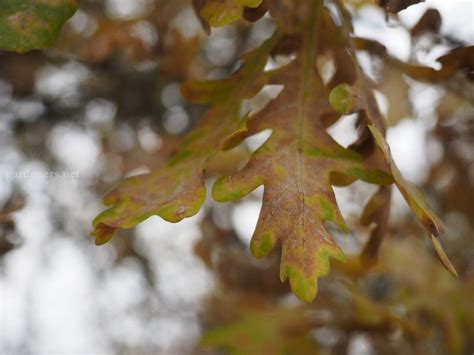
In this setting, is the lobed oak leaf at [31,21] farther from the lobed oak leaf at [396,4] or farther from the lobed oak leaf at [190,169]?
the lobed oak leaf at [396,4]

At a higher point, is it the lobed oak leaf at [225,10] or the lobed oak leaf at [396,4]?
the lobed oak leaf at [396,4]

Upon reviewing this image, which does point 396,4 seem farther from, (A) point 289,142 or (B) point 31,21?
(B) point 31,21

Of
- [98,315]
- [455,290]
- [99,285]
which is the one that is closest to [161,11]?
[455,290]

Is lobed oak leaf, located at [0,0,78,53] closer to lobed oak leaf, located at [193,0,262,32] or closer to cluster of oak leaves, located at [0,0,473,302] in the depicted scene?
cluster of oak leaves, located at [0,0,473,302]

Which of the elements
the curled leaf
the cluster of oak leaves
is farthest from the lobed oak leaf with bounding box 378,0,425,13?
the curled leaf

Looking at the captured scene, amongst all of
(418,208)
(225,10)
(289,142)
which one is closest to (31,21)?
(225,10)

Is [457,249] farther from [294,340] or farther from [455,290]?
[294,340]

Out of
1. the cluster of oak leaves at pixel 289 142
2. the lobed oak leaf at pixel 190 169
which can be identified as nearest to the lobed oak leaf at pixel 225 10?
the cluster of oak leaves at pixel 289 142
